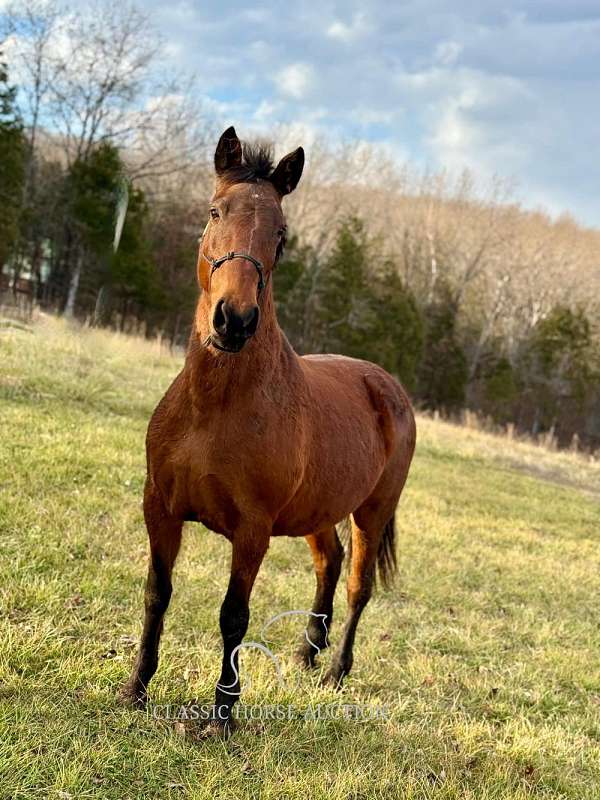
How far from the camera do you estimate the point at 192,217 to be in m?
30.0

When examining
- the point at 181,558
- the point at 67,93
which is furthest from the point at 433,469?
the point at 67,93

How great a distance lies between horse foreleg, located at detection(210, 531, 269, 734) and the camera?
255 centimetres

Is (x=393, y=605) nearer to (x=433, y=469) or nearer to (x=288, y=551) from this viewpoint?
(x=288, y=551)

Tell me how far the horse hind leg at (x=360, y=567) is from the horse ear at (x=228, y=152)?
222 centimetres

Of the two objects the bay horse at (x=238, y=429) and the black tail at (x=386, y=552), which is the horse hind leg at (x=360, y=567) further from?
the bay horse at (x=238, y=429)

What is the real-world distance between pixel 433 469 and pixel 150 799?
33.4 feet

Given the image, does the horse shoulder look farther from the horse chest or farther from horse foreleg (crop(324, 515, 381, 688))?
the horse chest

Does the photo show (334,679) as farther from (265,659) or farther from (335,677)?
(265,659)

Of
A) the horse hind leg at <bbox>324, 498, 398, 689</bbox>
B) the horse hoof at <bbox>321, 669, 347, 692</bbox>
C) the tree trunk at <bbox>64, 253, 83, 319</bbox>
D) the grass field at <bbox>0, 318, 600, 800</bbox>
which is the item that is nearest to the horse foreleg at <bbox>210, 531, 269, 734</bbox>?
the grass field at <bbox>0, 318, 600, 800</bbox>

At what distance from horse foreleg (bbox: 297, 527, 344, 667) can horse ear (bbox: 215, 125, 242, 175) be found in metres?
2.18

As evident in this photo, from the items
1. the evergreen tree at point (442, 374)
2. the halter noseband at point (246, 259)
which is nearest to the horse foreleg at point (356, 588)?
the halter noseband at point (246, 259)

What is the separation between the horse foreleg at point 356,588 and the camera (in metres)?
3.62

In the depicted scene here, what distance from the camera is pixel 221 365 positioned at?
8.00 ft

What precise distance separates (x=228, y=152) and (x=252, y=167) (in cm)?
13
